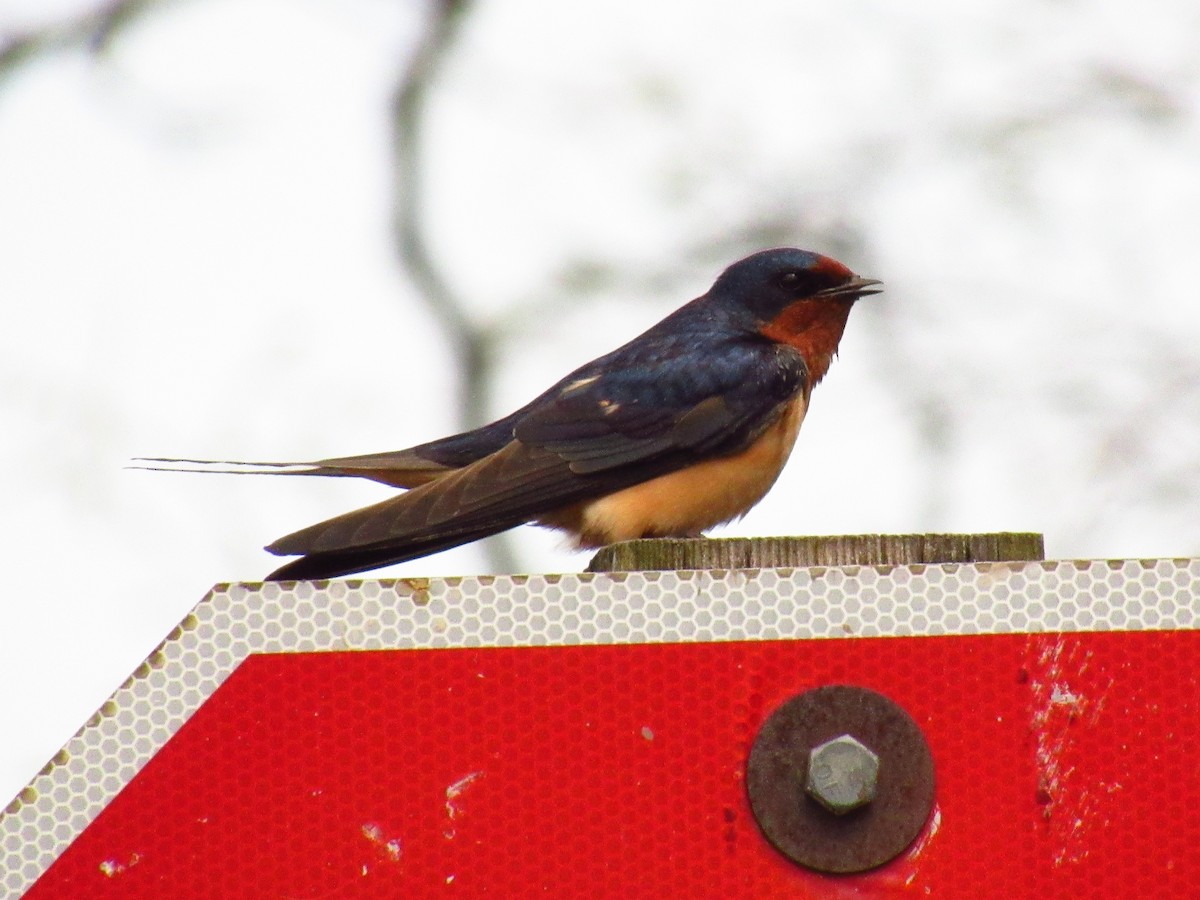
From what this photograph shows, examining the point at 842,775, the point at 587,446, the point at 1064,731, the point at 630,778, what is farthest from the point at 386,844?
the point at 587,446

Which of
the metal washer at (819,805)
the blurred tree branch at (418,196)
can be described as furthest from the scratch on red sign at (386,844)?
the blurred tree branch at (418,196)

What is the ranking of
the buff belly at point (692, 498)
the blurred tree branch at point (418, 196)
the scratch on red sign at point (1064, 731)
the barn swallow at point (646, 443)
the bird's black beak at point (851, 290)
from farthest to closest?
1. the blurred tree branch at point (418, 196)
2. the bird's black beak at point (851, 290)
3. the buff belly at point (692, 498)
4. the barn swallow at point (646, 443)
5. the scratch on red sign at point (1064, 731)

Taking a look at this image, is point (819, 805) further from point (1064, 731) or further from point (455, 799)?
point (455, 799)

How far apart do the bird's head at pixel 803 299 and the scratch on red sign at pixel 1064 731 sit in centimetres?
234

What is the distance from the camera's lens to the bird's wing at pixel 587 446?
119 inches

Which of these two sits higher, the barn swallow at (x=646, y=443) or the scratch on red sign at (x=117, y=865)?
the barn swallow at (x=646, y=443)

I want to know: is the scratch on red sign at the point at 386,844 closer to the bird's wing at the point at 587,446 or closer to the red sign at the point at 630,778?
the red sign at the point at 630,778

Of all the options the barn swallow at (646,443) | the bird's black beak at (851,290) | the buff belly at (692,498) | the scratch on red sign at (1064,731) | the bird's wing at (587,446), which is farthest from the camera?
the bird's black beak at (851,290)

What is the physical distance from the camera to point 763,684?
85.8 inches

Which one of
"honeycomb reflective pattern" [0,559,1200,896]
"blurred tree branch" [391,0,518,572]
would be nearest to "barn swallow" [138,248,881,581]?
"honeycomb reflective pattern" [0,559,1200,896]

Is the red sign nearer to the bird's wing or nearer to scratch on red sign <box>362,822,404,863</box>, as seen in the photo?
scratch on red sign <box>362,822,404,863</box>

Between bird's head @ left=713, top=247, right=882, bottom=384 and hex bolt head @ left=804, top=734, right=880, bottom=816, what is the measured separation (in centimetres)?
240

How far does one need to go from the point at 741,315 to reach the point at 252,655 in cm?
261

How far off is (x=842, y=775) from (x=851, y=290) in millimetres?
2524
